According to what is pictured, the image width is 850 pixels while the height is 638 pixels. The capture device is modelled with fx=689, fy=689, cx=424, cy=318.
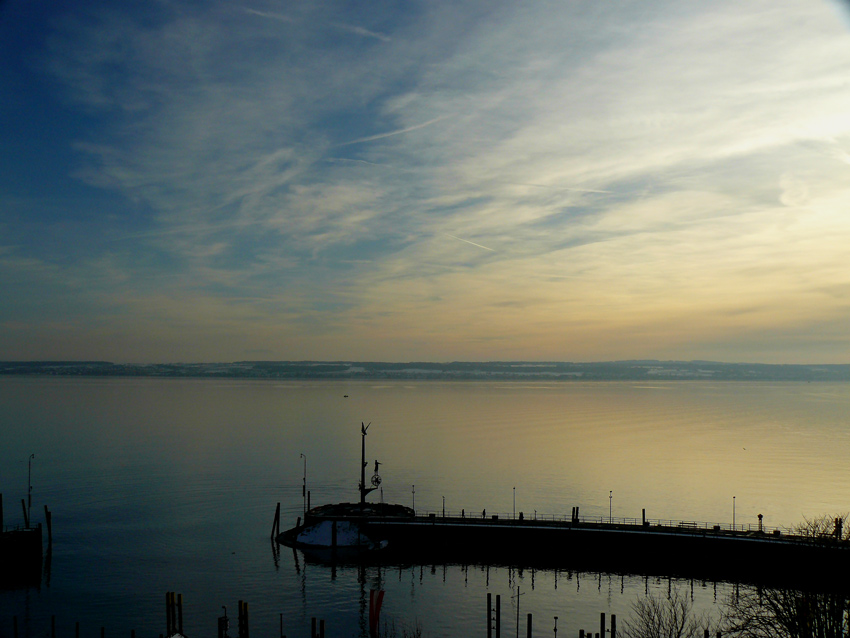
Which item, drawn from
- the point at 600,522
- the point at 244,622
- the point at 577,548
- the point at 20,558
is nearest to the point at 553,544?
the point at 577,548

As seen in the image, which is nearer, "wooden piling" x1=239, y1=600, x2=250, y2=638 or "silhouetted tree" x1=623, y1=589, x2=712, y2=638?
"wooden piling" x1=239, y1=600, x2=250, y2=638

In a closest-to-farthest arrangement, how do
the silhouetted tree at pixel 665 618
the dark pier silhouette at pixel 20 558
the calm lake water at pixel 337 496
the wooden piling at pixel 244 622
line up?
1. the wooden piling at pixel 244 622
2. the silhouetted tree at pixel 665 618
3. the calm lake water at pixel 337 496
4. the dark pier silhouette at pixel 20 558

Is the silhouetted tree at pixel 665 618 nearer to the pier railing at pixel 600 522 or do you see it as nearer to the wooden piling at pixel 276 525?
the pier railing at pixel 600 522

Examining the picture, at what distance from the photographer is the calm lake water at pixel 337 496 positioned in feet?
149

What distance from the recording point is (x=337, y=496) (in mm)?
80500

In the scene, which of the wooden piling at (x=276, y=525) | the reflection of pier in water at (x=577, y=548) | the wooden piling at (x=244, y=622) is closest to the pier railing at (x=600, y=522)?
the reflection of pier in water at (x=577, y=548)

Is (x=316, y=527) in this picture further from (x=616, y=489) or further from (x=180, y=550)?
(x=616, y=489)

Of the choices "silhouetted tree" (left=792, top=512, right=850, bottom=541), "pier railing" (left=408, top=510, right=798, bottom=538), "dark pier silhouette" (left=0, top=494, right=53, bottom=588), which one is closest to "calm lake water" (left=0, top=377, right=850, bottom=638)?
"dark pier silhouette" (left=0, top=494, right=53, bottom=588)

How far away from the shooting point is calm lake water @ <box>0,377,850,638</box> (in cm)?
4553

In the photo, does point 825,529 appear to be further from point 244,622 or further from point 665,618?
point 244,622

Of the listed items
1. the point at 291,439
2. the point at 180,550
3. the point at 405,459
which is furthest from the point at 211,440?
the point at 180,550

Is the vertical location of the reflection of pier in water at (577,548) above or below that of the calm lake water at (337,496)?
above

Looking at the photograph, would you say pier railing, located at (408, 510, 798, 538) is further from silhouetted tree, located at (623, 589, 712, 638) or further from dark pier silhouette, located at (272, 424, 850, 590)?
silhouetted tree, located at (623, 589, 712, 638)

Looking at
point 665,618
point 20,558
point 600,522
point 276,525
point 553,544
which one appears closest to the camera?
point 665,618
